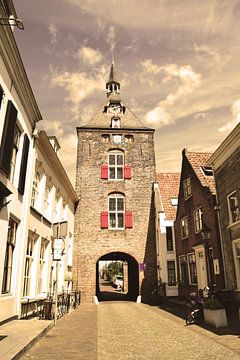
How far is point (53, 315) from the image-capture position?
37.1ft

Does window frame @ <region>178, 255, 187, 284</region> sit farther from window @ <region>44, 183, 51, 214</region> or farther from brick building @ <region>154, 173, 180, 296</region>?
window @ <region>44, 183, 51, 214</region>

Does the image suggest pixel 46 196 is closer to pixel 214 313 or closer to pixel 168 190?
pixel 214 313

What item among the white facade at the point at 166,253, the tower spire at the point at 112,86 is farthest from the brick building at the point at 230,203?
the tower spire at the point at 112,86

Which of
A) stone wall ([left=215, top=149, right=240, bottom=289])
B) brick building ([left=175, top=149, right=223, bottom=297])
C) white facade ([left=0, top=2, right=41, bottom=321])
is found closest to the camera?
white facade ([left=0, top=2, right=41, bottom=321])

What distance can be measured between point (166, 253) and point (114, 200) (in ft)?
18.8

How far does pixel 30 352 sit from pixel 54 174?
10752 millimetres

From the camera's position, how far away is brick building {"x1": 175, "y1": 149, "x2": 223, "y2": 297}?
14625mm

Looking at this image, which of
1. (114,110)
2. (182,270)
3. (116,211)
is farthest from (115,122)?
(182,270)

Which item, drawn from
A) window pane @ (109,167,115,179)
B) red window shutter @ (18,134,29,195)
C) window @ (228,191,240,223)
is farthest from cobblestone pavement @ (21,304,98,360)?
window pane @ (109,167,115,179)

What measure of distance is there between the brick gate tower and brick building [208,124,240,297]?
9367 millimetres

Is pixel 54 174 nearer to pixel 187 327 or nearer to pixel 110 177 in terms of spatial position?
pixel 110 177

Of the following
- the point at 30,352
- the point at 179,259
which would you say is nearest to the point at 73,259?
the point at 179,259

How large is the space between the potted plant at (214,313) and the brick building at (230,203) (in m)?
2.11

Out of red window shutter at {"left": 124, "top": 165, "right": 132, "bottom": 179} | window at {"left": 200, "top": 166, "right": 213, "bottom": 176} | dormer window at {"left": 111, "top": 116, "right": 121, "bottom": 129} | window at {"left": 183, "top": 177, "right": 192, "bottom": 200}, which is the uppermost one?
→ dormer window at {"left": 111, "top": 116, "right": 121, "bottom": 129}
